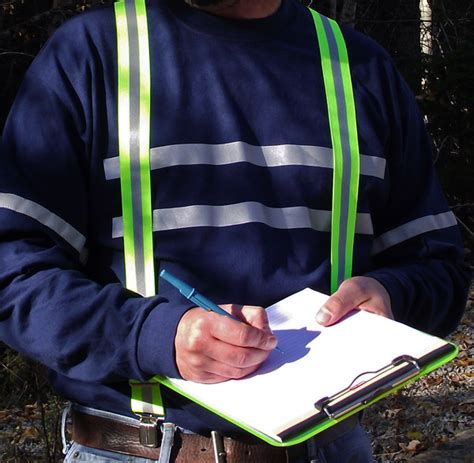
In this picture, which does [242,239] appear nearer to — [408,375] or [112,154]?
[112,154]

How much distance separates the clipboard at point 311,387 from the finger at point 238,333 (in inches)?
3.0

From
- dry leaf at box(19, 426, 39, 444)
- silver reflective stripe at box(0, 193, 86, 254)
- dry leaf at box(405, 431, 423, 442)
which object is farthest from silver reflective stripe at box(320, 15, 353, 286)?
dry leaf at box(19, 426, 39, 444)

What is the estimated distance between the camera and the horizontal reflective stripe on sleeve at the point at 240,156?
6.19ft

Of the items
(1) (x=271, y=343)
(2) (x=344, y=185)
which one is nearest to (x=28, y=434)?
(2) (x=344, y=185)

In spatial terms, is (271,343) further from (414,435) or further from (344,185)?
(414,435)

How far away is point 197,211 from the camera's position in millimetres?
1911

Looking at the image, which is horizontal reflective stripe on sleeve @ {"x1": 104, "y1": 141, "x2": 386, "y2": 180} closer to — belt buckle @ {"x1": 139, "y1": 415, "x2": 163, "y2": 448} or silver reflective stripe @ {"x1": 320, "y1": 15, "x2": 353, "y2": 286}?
silver reflective stripe @ {"x1": 320, "y1": 15, "x2": 353, "y2": 286}

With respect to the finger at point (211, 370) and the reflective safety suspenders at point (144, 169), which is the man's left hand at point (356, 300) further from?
the finger at point (211, 370)

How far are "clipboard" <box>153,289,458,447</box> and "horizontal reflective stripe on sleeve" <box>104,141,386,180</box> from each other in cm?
37

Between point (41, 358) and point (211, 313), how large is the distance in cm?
36

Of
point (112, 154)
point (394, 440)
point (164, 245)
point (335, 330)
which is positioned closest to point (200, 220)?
point (164, 245)

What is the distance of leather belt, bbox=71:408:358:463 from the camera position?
1874mm

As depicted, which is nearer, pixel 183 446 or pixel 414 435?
pixel 183 446

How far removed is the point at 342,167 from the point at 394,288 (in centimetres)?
28
